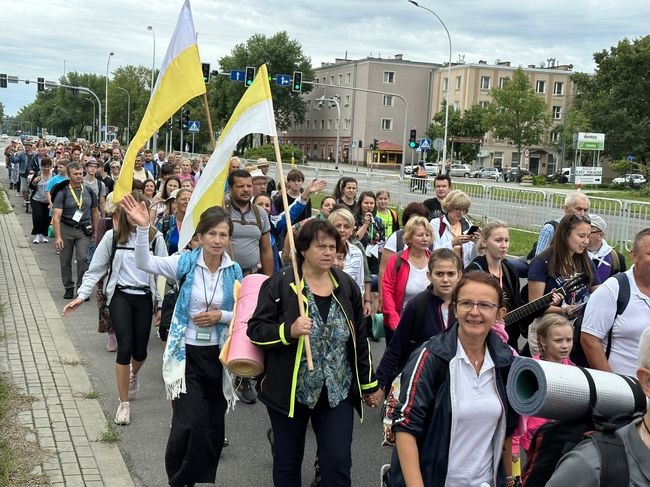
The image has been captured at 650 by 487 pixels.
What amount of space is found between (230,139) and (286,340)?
6.26 feet

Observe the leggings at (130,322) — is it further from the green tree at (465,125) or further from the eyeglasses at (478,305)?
the green tree at (465,125)

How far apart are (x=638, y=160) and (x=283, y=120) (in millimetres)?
50416

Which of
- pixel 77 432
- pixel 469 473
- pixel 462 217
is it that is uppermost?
pixel 462 217

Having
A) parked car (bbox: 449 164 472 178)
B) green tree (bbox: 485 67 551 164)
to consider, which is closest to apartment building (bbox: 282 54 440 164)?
parked car (bbox: 449 164 472 178)

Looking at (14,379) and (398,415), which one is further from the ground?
(398,415)

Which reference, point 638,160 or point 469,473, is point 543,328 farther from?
point 638,160

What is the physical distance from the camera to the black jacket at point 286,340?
4.17 m

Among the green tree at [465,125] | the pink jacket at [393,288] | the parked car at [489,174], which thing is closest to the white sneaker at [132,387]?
the pink jacket at [393,288]

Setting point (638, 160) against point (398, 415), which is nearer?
point (398, 415)

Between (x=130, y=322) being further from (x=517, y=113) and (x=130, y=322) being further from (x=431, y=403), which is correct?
(x=517, y=113)

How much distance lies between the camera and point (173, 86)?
20.4 ft

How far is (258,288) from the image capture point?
4789mm

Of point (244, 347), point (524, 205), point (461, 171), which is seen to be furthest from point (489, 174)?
point (244, 347)

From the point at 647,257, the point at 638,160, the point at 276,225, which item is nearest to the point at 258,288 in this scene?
the point at 647,257
